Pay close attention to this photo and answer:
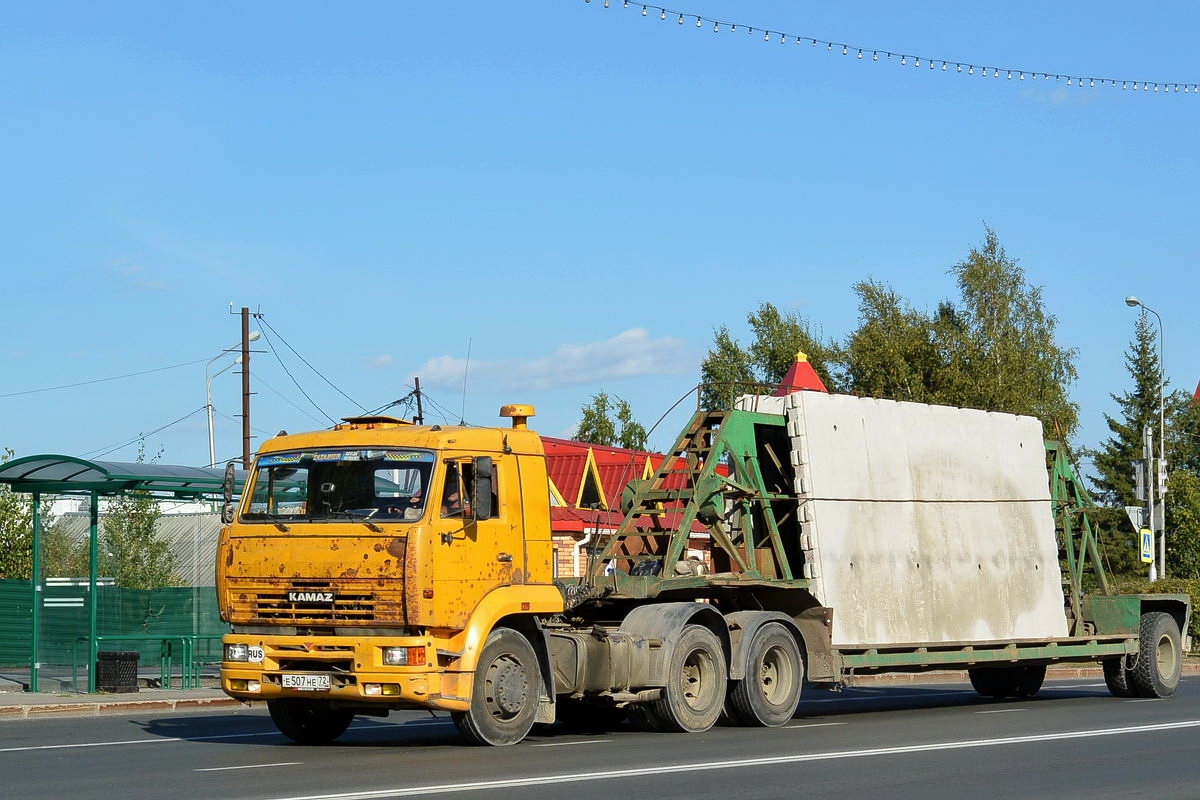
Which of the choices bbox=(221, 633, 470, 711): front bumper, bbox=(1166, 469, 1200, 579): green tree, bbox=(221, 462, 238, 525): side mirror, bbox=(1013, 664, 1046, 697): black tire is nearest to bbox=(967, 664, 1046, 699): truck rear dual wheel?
bbox=(1013, 664, 1046, 697): black tire

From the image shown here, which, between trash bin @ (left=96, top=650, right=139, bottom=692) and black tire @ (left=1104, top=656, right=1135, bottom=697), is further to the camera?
trash bin @ (left=96, top=650, right=139, bottom=692)

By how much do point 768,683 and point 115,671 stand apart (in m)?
10.00

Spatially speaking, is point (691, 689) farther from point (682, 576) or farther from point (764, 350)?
point (764, 350)

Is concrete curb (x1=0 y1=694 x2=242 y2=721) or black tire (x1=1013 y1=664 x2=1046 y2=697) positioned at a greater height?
concrete curb (x1=0 y1=694 x2=242 y2=721)

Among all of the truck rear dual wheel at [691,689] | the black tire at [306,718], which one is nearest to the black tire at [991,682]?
the truck rear dual wheel at [691,689]

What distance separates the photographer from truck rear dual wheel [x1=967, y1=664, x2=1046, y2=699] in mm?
21344

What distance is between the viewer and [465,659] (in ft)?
42.7

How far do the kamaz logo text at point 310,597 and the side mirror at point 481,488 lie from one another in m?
1.44

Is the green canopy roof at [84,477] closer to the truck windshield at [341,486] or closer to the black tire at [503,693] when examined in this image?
the truck windshield at [341,486]

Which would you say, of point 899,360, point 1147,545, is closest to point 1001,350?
point 899,360

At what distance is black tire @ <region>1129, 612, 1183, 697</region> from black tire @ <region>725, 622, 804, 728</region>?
6.57 m

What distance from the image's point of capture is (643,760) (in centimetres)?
1223

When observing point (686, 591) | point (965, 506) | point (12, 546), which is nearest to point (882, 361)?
point (12, 546)

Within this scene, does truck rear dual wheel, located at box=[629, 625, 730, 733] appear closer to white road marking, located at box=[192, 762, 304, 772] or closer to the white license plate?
the white license plate
